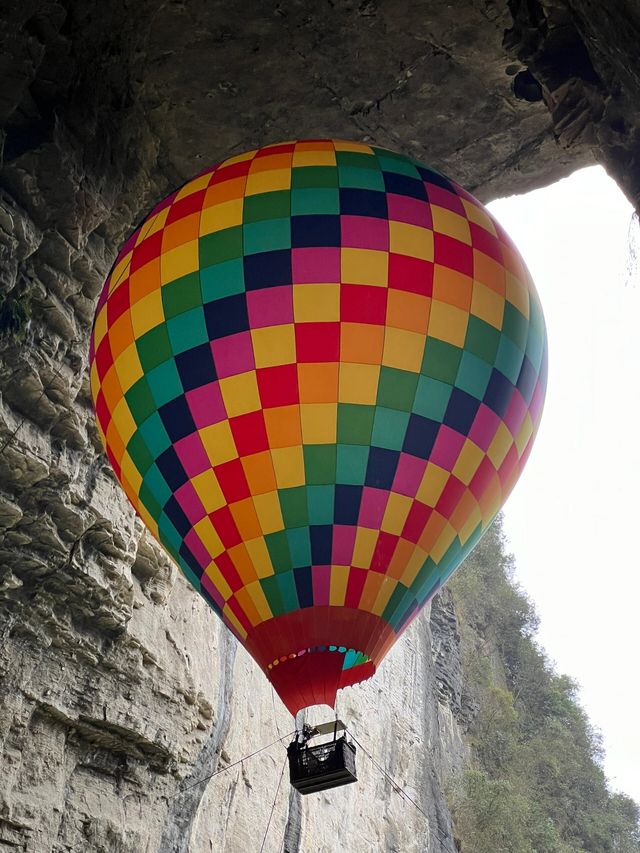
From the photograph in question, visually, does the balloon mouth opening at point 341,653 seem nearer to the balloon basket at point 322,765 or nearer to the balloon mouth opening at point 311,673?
the balloon mouth opening at point 311,673

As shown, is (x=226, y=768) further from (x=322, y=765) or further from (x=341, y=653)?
(x=341, y=653)

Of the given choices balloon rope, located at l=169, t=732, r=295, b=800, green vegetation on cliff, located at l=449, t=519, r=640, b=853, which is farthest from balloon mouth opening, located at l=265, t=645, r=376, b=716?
green vegetation on cliff, located at l=449, t=519, r=640, b=853

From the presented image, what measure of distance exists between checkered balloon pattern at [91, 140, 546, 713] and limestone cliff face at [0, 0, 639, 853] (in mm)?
1168

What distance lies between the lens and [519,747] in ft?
63.9

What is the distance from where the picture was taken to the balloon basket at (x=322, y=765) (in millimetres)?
6133

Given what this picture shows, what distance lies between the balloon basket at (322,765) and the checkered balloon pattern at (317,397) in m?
0.40

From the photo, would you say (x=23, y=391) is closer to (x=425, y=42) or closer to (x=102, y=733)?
(x=102, y=733)

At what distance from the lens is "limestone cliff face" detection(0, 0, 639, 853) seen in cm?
743

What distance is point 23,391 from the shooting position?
25.1ft

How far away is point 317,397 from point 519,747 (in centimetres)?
1544

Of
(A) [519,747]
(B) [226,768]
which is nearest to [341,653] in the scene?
(B) [226,768]

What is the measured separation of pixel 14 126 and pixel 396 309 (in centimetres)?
374

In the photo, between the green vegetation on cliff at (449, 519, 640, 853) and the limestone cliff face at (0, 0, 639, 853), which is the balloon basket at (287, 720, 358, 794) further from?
the green vegetation on cliff at (449, 519, 640, 853)

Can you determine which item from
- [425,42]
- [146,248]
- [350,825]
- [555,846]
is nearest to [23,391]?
[146,248]
